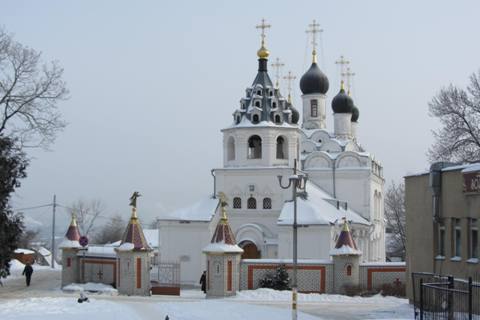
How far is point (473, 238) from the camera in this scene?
22.5 m

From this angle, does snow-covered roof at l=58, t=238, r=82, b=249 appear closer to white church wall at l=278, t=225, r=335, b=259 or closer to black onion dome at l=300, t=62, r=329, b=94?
white church wall at l=278, t=225, r=335, b=259

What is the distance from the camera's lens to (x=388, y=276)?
35.3m

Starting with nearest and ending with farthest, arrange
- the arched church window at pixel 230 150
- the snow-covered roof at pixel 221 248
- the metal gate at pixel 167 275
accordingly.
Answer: the snow-covered roof at pixel 221 248 < the metal gate at pixel 167 275 < the arched church window at pixel 230 150

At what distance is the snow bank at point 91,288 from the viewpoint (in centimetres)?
3525

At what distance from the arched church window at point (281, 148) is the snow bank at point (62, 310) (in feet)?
67.3

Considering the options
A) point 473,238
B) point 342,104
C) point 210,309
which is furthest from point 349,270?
point 342,104

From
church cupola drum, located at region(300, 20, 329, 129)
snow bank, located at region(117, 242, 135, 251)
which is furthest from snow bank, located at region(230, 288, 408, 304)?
church cupola drum, located at region(300, 20, 329, 129)

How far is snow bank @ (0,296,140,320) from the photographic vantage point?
901 inches

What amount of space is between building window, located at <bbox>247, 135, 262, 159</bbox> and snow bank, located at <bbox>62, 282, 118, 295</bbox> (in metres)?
12.8

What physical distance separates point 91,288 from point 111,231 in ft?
240

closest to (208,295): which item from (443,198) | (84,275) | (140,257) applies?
(140,257)

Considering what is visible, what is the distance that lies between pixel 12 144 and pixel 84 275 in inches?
403

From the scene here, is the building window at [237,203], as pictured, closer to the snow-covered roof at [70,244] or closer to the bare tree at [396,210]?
the snow-covered roof at [70,244]

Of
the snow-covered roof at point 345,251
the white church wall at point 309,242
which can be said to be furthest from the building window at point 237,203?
the snow-covered roof at point 345,251
